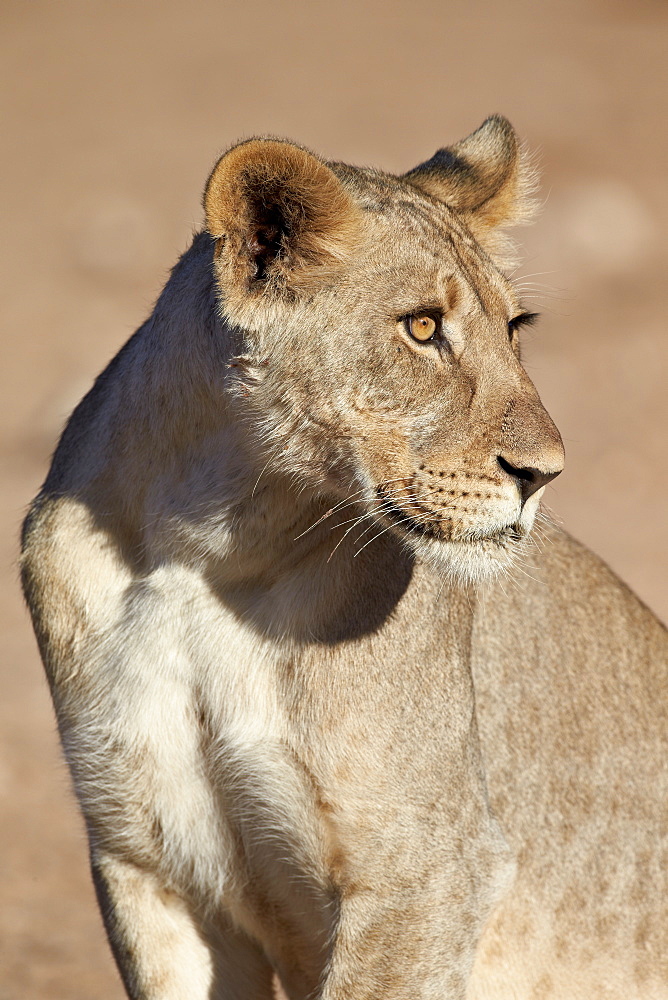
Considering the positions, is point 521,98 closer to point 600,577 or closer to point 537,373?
point 537,373

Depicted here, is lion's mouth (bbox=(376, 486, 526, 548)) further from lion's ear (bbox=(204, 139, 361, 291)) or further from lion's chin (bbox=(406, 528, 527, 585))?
lion's ear (bbox=(204, 139, 361, 291))

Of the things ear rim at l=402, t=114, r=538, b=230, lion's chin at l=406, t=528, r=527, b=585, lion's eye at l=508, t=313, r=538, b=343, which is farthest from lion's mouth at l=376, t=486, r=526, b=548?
ear rim at l=402, t=114, r=538, b=230

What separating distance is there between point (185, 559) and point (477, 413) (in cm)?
93

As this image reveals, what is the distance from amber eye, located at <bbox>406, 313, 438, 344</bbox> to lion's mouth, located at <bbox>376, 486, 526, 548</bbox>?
15.0 inches

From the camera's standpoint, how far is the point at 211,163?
16.8 m

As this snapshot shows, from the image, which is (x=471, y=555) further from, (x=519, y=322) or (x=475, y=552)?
(x=519, y=322)

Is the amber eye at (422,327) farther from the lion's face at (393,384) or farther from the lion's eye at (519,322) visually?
the lion's eye at (519,322)

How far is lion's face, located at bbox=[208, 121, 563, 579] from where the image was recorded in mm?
3168

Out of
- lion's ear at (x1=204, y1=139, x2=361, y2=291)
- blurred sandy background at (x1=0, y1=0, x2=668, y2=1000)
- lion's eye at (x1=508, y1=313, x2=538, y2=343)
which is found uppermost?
blurred sandy background at (x1=0, y1=0, x2=668, y2=1000)

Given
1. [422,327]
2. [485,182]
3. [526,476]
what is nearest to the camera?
[526,476]

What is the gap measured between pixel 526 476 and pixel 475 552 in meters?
0.23

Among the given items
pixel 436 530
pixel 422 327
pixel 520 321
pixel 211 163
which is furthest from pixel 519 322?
pixel 211 163

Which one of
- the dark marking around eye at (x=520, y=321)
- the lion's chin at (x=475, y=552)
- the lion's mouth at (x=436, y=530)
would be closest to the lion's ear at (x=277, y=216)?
the dark marking around eye at (x=520, y=321)

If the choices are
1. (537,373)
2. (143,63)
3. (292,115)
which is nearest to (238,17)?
(143,63)
